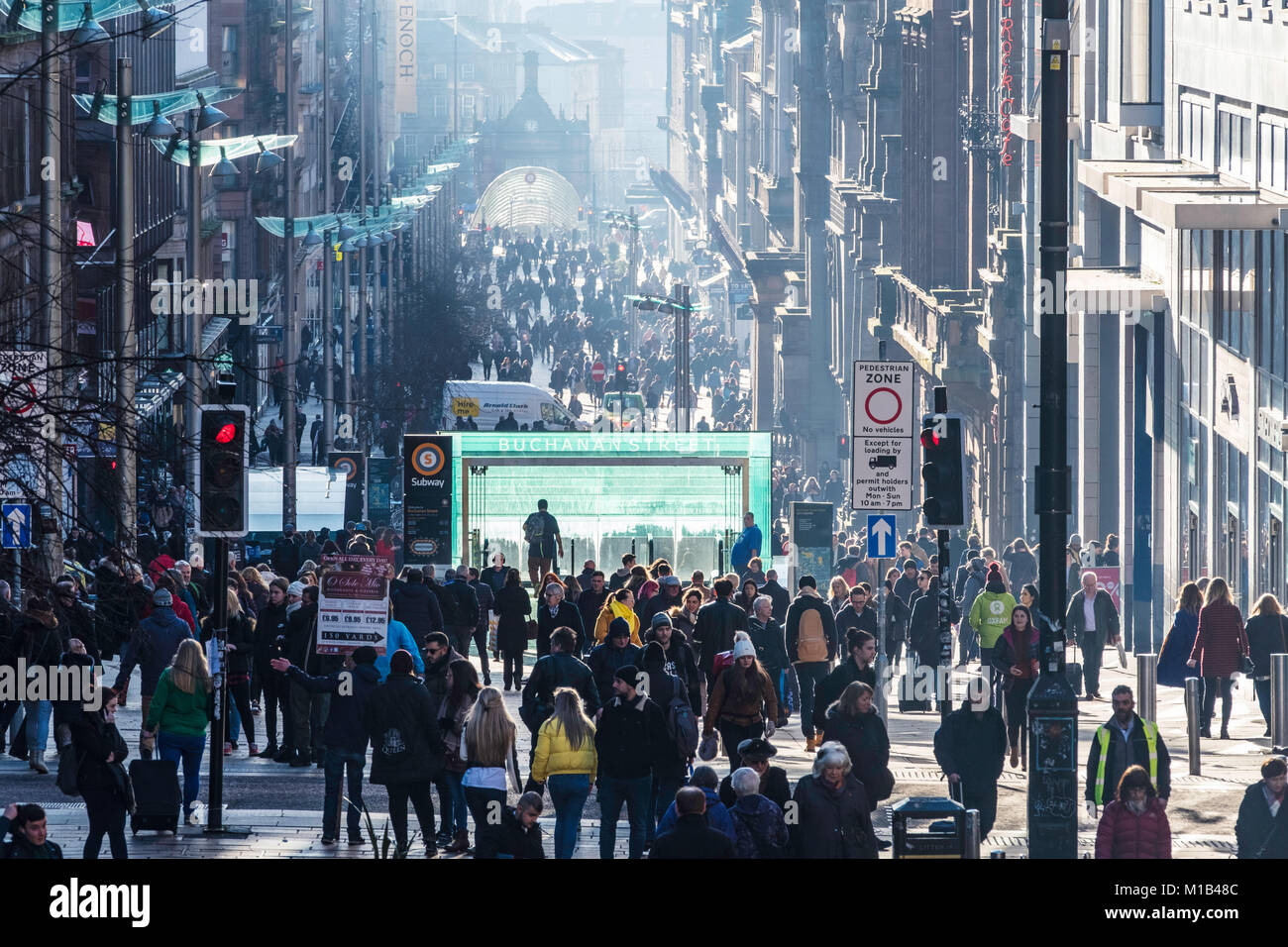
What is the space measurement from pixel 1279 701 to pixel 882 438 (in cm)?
402

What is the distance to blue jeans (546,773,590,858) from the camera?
15.2 meters

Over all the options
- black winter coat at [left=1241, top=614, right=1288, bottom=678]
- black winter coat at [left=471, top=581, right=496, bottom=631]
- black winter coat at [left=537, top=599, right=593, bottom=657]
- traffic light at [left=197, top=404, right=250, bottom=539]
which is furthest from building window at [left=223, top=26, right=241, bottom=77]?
traffic light at [left=197, top=404, right=250, bottom=539]

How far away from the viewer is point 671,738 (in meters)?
15.6

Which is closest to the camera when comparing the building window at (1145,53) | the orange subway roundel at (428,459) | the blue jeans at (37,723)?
the blue jeans at (37,723)

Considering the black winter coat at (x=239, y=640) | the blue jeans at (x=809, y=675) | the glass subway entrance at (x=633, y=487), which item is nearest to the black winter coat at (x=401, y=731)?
the black winter coat at (x=239, y=640)

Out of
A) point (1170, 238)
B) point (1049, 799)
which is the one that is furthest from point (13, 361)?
point (1170, 238)

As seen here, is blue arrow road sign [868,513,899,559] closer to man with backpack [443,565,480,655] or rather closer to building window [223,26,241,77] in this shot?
man with backpack [443,565,480,655]

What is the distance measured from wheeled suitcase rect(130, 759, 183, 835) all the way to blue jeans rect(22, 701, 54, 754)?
2.48 meters

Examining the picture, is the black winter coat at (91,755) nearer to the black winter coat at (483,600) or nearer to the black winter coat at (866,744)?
the black winter coat at (866,744)

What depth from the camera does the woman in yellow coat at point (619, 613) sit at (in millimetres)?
22078

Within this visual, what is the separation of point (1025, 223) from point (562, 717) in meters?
35.3

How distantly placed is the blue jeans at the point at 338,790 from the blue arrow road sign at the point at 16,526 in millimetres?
3482

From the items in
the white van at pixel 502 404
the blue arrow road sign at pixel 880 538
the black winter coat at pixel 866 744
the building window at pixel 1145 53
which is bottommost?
the black winter coat at pixel 866 744
